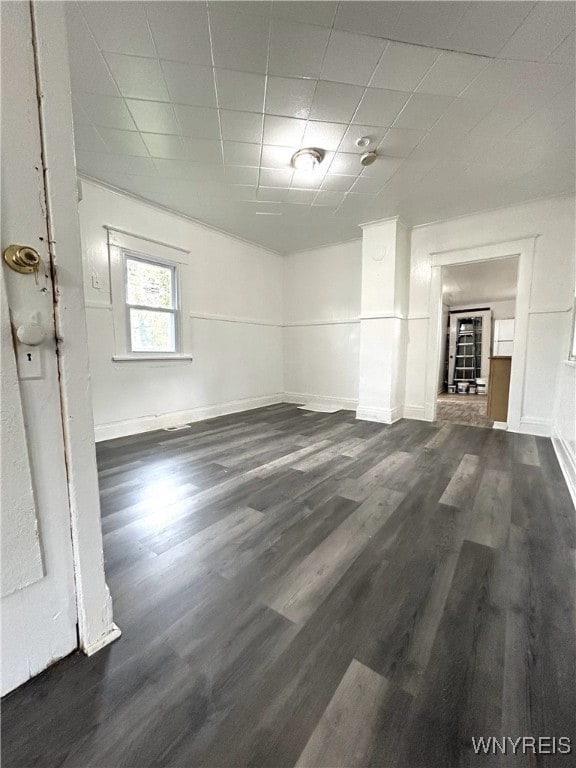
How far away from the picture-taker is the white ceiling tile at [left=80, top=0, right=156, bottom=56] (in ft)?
4.76

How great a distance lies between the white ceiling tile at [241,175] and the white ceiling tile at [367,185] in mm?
1022

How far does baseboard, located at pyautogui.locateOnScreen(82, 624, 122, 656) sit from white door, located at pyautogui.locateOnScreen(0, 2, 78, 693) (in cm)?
8

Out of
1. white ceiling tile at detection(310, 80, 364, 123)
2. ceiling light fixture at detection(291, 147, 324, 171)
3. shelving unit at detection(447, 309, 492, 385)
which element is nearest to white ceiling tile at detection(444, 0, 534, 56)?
white ceiling tile at detection(310, 80, 364, 123)

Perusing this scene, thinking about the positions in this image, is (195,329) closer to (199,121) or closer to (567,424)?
(199,121)

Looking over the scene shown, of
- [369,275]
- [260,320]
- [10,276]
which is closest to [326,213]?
[369,275]

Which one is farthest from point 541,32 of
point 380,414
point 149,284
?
point 149,284

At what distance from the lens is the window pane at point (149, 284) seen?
3.38 m

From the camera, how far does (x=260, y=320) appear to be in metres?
5.05

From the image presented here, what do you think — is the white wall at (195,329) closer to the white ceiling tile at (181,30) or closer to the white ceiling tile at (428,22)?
the white ceiling tile at (181,30)

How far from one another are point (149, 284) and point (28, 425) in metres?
3.21

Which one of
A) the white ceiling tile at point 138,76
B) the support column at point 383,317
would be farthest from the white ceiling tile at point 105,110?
the support column at point 383,317

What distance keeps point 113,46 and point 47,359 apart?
79.3 inches

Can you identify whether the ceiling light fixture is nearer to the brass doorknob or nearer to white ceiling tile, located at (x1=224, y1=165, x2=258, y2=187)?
white ceiling tile, located at (x1=224, y1=165, x2=258, y2=187)

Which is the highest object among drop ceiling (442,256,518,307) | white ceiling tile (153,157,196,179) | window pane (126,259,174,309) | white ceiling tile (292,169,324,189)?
white ceiling tile (292,169,324,189)
